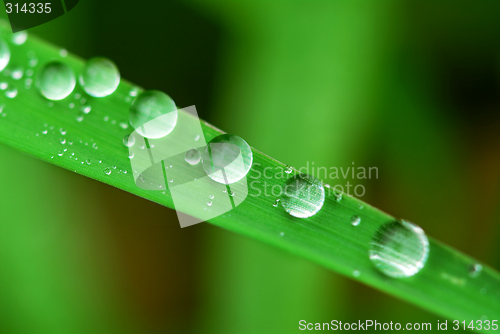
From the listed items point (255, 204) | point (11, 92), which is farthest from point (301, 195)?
point (11, 92)

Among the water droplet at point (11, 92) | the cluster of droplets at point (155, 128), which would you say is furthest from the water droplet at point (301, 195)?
the water droplet at point (11, 92)

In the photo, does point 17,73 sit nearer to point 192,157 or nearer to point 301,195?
point 192,157

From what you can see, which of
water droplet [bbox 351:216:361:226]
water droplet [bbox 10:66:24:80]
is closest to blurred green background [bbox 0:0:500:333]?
water droplet [bbox 351:216:361:226]

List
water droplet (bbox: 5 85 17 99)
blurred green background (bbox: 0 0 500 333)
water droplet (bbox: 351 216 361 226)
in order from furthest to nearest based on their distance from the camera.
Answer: blurred green background (bbox: 0 0 500 333) → water droplet (bbox: 351 216 361 226) → water droplet (bbox: 5 85 17 99)

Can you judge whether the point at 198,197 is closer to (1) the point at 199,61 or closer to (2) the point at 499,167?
(1) the point at 199,61

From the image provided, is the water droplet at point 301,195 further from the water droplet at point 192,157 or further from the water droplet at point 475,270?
the water droplet at point 475,270

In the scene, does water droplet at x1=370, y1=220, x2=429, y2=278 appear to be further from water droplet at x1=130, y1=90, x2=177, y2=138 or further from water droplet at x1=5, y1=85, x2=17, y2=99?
water droplet at x1=5, y1=85, x2=17, y2=99
